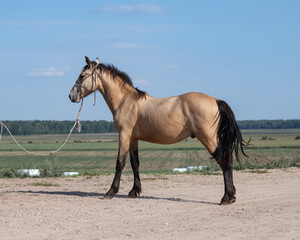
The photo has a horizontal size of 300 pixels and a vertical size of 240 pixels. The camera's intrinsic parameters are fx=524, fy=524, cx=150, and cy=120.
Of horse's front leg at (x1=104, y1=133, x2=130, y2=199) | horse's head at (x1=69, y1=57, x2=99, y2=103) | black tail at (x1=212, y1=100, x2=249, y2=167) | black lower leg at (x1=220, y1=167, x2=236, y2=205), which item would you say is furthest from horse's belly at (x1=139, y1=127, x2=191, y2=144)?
horse's head at (x1=69, y1=57, x2=99, y2=103)

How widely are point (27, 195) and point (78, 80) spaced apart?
9.36ft

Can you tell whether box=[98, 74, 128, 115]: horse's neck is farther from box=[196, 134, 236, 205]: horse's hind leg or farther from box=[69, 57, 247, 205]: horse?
box=[196, 134, 236, 205]: horse's hind leg

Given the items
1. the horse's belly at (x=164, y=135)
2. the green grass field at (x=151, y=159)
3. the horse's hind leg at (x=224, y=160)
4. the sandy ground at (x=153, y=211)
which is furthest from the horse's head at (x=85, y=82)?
the green grass field at (x=151, y=159)

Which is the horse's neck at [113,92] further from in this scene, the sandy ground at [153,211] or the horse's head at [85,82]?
the sandy ground at [153,211]

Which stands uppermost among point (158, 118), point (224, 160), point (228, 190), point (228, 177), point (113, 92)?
point (113, 92)

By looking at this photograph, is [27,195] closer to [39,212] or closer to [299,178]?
[39,212]

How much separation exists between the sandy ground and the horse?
84 cm

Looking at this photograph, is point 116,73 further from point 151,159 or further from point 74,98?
point 151,159

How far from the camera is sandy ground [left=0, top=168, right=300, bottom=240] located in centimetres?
786

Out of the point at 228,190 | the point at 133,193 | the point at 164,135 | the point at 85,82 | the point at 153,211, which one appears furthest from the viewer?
the point at 85,82

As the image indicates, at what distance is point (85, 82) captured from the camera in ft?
39.0

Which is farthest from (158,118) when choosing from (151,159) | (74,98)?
(151,159)

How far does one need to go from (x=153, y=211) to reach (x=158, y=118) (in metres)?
2.22

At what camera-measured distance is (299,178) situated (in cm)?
1532
